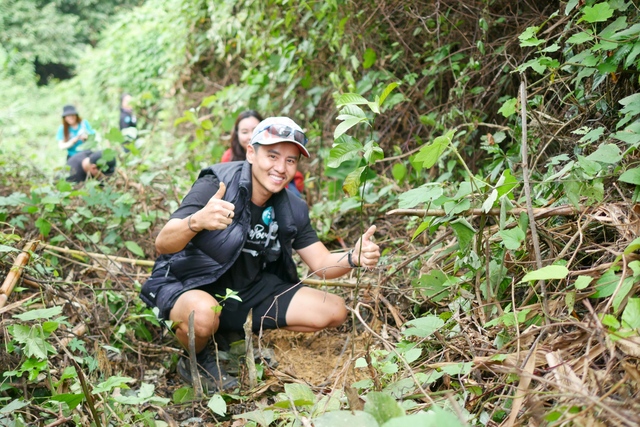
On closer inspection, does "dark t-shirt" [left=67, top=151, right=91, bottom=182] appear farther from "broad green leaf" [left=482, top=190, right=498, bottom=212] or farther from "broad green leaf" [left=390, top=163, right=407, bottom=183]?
"broad green leaf" [left=482, top=190, right=498, bottom=212]

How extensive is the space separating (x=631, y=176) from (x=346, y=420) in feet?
3.99

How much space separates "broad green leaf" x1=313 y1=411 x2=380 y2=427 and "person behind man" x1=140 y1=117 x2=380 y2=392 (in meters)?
1.05

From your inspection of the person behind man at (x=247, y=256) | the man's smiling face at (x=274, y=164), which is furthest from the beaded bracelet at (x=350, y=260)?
the man's smiling face at (x=274, y=164)

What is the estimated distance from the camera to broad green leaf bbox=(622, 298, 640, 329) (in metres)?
1.62

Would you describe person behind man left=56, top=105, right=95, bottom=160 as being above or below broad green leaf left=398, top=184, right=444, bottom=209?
below

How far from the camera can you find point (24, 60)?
1755cm

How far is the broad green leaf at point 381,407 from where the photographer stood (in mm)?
1601

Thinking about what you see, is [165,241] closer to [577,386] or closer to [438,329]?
[438,329]

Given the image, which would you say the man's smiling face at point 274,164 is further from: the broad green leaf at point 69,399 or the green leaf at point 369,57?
the green leaf at point 369,57

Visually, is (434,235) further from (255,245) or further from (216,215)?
(216,215)

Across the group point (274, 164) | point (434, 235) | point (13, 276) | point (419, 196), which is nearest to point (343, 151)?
point (419, 196)

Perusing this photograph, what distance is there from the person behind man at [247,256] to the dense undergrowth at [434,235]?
0.25m

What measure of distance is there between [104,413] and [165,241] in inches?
32.0

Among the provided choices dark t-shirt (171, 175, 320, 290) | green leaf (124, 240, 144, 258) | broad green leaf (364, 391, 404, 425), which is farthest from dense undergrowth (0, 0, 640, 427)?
dark t-shirt (171, 175, 320, 290)
